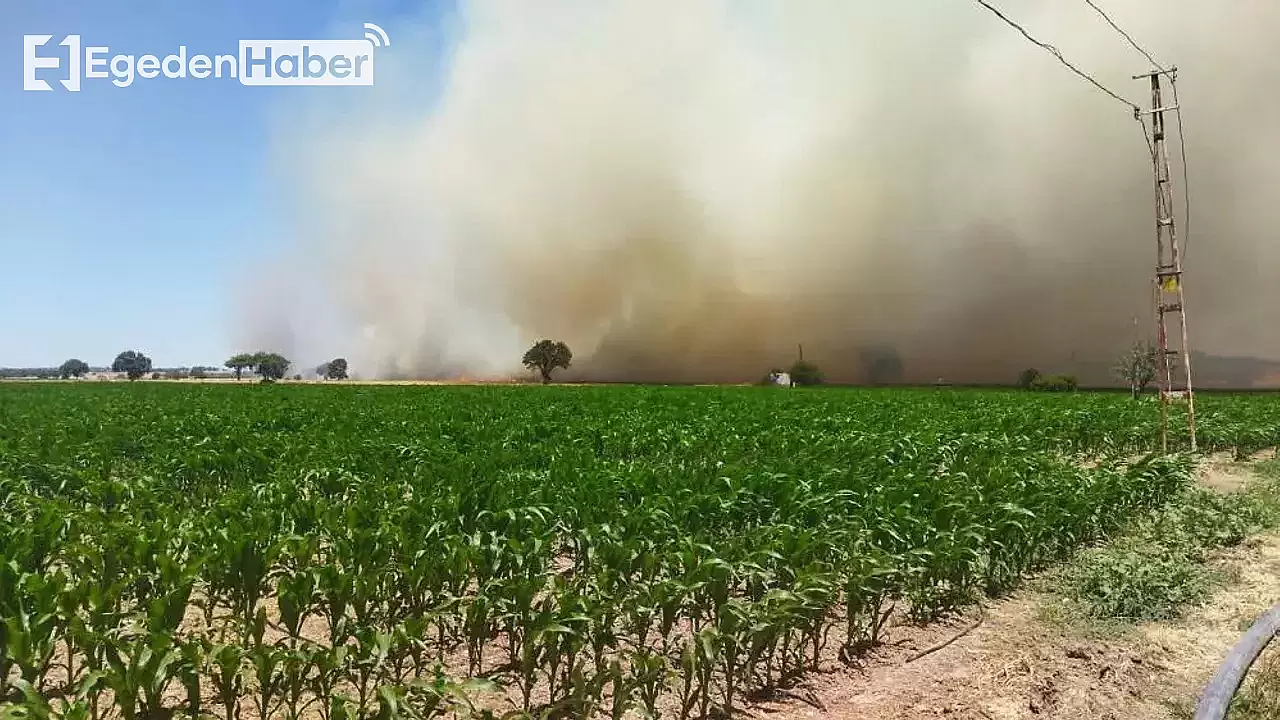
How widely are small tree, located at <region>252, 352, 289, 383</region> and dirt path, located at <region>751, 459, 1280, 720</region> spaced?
18088 centimetres

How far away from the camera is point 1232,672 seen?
4395 mm

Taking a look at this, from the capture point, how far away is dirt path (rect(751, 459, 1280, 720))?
5.23 meters

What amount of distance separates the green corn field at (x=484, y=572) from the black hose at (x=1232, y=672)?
2171 mm

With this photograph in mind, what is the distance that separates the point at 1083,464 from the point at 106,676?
66.7ft

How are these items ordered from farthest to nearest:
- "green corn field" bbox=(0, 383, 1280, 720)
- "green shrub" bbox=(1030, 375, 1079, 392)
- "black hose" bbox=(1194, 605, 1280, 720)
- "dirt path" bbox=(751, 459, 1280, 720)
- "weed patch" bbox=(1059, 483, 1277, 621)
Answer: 1. "green shrub" bbox=(1030, 375, 1079, 392)
2. "weed patch" bbox=(1059, 483, 1277, 621)
3. "dirt path" bbox=(751, 459, 1280, 720)
4. "green corn field" bbox=(0, 383, 1280, 720)
5. "black hose" bbox=(1194, 605, 1280, 720)

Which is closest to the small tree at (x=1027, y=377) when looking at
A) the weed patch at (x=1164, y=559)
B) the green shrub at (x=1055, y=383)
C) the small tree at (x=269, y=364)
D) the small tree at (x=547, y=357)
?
the green shrub at (x=1055, y=383)

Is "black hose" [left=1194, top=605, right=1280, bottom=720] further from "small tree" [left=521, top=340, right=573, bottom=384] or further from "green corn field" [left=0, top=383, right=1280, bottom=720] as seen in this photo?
"small tree" [left=521, top=340, right=573, bottom=384]

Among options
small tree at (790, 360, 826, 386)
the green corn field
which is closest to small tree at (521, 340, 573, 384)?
small tree at (790, 360, 826, 386)

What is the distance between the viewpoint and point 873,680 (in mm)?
5789

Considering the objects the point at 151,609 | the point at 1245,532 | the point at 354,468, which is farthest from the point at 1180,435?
the point at 151,609

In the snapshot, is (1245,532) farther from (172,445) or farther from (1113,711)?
(172,445)

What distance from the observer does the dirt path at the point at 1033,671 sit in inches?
206

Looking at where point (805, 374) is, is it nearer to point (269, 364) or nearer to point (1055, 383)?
point (1055, 383)

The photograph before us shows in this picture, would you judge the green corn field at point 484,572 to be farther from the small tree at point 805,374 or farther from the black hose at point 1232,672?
the small tree at point 805,374
